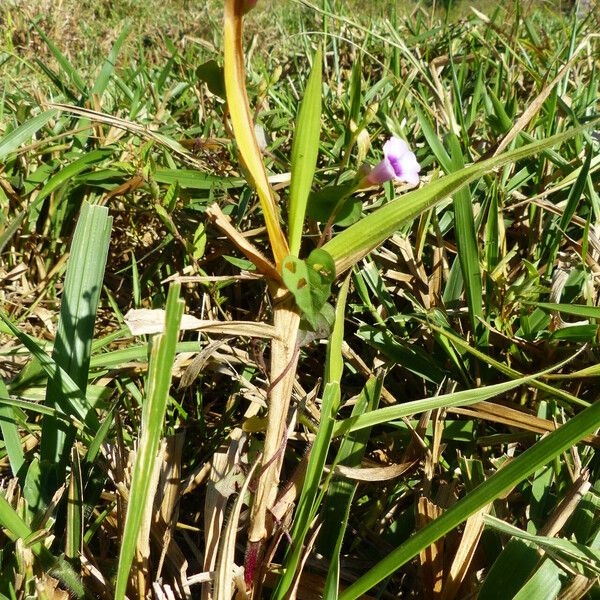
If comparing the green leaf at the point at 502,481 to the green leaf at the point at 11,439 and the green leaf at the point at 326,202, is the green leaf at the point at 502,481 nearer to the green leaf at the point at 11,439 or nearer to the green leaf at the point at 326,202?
the green leaf at the point at 326,202

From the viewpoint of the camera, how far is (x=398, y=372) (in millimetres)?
937

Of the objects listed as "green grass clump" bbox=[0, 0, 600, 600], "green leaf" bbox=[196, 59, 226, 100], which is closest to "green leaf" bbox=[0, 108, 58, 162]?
"green grass clump" bbox=[0, 0, 600, 600]

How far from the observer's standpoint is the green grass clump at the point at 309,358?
1.81ft

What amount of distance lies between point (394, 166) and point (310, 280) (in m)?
0.15

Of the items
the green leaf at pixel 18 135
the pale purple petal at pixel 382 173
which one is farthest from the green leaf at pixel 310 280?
the green leaf at pixel 18 135

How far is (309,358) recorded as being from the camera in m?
0.95

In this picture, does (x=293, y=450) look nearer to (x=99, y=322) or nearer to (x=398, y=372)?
(x=398, y=372)

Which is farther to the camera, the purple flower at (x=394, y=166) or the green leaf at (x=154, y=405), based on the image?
the purple flower at (x=394, y=166)

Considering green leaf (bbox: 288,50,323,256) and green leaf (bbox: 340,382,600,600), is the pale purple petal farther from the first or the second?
green leaf (bbox: 340,382,600,600)

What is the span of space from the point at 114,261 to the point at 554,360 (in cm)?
69

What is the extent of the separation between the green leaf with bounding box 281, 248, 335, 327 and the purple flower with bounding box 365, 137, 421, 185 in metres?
0.11

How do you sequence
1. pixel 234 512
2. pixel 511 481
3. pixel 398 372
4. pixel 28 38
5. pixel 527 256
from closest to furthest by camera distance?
pixel 511 481 < pixel 234 512 < pixel 398 372 < pixel 527 256 < pixel 28 38

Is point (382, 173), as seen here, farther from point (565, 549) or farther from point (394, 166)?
point (565, 549)

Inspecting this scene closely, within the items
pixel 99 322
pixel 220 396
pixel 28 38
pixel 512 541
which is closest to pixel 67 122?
pixel 99 322
